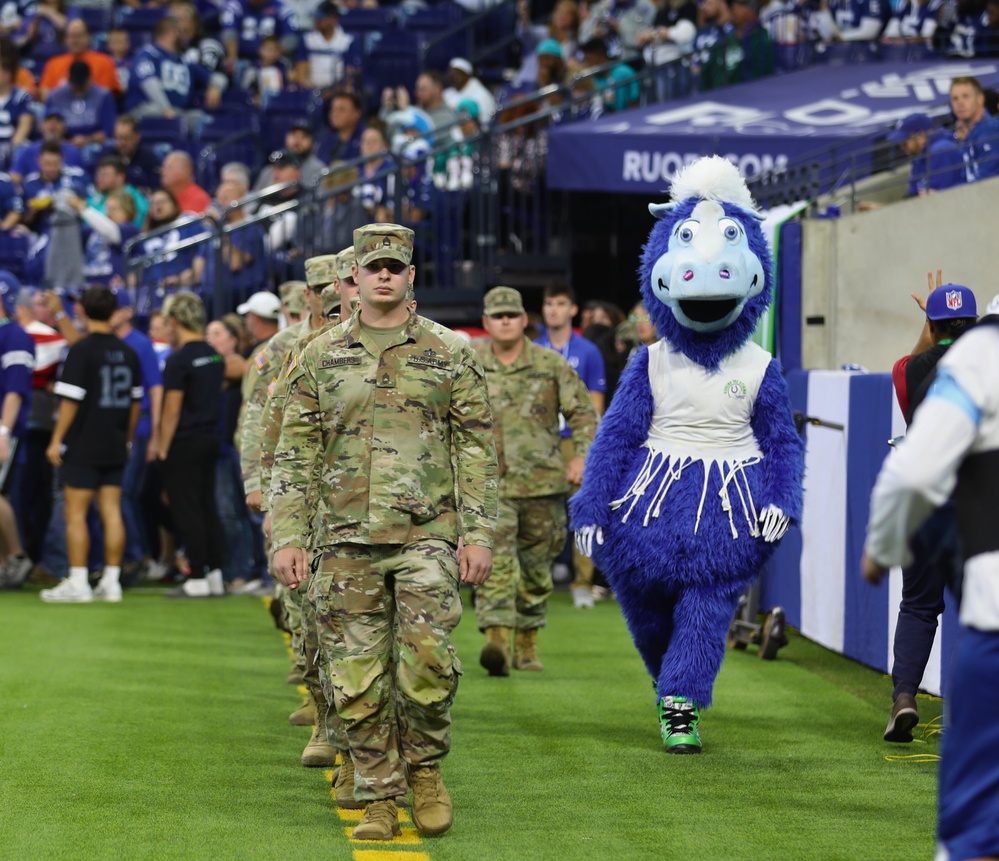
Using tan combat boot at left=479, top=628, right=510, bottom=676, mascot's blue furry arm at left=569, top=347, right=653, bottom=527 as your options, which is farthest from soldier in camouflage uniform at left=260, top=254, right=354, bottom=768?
tan combat boot at left=479, top=628, right=510, bottom=676

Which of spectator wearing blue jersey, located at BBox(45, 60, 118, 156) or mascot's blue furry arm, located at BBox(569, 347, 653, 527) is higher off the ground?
spectator wearing blue jersey, located at BBox(45, 60, 118, 156)

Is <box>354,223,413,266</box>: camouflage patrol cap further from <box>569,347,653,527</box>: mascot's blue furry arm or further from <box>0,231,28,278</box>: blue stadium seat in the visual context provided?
<box>0,231,28,278</box>: blue stadium seat

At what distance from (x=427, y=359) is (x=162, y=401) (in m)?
8.13

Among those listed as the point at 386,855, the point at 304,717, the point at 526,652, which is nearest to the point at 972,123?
the point at 526,652

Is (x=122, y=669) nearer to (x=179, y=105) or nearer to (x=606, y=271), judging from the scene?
(x=606, y=271)

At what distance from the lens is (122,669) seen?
32.1 ft

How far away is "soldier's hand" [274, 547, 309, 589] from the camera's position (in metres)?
6.02

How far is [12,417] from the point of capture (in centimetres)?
1318

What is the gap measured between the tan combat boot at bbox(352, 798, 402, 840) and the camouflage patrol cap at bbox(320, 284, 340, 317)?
2.47 meters

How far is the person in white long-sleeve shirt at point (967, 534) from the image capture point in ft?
12.8

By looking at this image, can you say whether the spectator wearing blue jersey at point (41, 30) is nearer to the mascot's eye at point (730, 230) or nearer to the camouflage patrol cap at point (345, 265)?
the mascot's eye at point (730, 230)

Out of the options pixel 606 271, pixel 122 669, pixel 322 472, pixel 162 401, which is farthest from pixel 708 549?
pixel 606 271

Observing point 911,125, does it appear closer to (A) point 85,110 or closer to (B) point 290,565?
(B) point 290,565

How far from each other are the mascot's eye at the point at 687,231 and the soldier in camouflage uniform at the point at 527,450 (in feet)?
7.31
